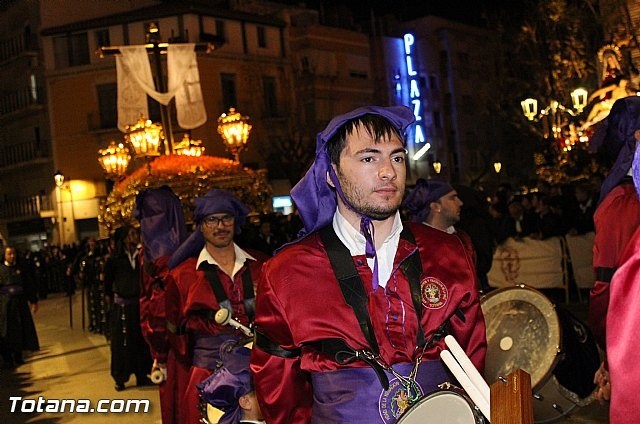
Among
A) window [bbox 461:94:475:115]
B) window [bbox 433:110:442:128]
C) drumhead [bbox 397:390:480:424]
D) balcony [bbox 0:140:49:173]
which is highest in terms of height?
window [bbox 461:94:475:115]

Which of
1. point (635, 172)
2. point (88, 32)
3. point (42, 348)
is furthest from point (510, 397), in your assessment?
point (88, 32)

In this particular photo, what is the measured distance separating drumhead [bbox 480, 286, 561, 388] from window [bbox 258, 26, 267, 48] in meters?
42.0

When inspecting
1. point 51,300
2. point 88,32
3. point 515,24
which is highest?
point 88,32

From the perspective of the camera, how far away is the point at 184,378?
260 inches

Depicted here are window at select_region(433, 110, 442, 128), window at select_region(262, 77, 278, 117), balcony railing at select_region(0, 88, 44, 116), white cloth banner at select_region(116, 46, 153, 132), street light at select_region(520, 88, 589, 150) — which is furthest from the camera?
window at select_region(433, 110, 442, 128)

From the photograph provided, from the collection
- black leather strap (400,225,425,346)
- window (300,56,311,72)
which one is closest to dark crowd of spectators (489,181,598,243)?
black leather strap (400,225,425,346)

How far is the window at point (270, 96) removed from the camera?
4634cm

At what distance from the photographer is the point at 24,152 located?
145 ft

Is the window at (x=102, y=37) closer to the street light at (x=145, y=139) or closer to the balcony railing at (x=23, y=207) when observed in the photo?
the balcony railing at (x=23, y=207)

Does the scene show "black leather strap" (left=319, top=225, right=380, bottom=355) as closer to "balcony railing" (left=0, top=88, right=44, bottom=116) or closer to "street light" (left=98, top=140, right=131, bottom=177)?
"street light" (left=98, top=140, right=131, bottom=177)

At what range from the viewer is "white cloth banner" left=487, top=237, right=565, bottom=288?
15.0 m

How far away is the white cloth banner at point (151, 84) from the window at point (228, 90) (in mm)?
26601

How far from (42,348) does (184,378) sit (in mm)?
11541

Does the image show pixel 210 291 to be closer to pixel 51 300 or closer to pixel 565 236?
pixel 565 236
